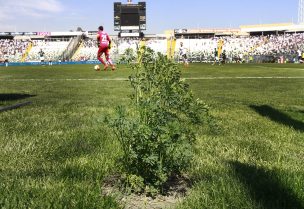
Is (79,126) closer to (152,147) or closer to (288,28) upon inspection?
(152,147)

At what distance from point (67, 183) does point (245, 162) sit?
6.17 feet

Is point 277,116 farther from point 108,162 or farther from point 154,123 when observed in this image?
point 154,123

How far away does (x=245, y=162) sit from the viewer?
4.17 m

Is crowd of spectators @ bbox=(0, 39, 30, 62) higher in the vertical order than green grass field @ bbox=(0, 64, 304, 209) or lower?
higher

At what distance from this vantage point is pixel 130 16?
6862 centimetres

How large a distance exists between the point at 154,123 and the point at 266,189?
1033 mm

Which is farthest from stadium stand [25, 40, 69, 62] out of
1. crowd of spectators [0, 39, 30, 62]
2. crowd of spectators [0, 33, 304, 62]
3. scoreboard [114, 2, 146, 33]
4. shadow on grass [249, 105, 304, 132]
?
shadow on grass [249, 105, 304, 132]

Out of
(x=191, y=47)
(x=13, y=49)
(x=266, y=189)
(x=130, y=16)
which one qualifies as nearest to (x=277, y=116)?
(x=266, y=189)

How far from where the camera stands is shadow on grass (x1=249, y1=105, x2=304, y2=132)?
21.8 ft

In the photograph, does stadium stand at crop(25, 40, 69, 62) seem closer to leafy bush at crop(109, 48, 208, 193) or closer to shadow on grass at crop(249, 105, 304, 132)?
shadow on grass at crop(249, 105, 304, 132)

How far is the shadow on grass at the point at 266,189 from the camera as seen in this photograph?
2889 millimetres

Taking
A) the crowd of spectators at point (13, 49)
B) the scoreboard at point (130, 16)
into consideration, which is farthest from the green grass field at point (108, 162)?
the crowd of spectators at point (13, 49)

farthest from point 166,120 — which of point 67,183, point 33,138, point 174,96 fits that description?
point 33,138

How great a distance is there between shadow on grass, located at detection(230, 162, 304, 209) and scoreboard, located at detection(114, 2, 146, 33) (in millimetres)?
65557
